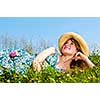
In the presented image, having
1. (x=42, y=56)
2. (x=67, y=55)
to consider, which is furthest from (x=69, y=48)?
(x=42, y=56)

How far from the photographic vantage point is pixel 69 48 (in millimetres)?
2062

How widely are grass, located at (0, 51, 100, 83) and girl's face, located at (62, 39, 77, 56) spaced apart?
4.0 inches

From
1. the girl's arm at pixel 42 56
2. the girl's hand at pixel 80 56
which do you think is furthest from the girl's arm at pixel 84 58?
the girl's arm at pixel 42 56

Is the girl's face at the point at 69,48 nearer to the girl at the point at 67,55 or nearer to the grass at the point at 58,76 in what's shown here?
the girl at the point at 67,55

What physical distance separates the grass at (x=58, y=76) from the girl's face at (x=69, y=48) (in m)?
0.10

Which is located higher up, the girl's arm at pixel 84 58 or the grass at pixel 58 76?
the girl's arm at pixel 84 58

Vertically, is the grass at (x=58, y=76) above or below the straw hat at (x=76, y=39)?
below

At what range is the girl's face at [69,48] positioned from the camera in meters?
2.05

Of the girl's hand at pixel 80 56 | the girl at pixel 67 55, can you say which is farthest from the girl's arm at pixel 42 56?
the girl's hand at pixel 80 56

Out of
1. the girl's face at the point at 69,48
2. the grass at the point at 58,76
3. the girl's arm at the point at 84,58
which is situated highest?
the girl's face at the point at 69,48

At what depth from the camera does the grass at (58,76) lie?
2.02m

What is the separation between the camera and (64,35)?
2047 mm

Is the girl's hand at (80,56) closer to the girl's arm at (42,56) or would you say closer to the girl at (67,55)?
the girl at (67,55)
